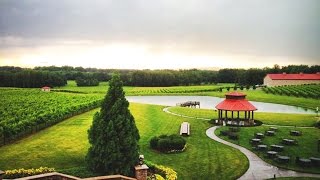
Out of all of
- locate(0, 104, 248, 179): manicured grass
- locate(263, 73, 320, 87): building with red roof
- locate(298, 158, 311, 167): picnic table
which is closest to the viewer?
locate(0, 104, 248, 179): manicured grass

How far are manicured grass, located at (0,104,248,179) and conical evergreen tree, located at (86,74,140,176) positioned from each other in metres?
4.93

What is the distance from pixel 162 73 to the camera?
159000mm

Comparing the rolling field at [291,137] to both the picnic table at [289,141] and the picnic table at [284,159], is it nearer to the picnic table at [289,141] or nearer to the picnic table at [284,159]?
the picnic table at [284,159]

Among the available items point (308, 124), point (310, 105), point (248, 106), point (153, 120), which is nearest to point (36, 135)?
point (153, 120)

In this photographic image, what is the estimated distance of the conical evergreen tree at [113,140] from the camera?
16547 millimetres

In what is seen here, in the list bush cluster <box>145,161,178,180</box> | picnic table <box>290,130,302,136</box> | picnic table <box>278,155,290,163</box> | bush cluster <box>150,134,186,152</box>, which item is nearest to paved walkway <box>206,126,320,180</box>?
picnic table <box>278,155,290,163</box>

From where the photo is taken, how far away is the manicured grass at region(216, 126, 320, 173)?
917 inches

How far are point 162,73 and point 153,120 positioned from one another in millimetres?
116391

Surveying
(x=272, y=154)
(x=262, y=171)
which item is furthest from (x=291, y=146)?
(x=262, y=171)

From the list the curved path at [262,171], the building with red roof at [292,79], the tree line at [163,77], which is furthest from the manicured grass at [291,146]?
the tree line at [163,77]

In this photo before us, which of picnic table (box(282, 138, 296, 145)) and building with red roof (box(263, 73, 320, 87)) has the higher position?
building with red roof (box(263, 73, 320, 87))

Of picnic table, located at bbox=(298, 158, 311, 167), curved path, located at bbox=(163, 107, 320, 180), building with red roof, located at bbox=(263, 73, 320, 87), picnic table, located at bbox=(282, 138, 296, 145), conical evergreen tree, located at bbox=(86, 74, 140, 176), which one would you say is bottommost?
curved path, located at bbox=(163, 107, 320, 180)

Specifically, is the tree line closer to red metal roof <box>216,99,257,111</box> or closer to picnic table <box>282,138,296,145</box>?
red metal roof <box>216,99,257,111</box>

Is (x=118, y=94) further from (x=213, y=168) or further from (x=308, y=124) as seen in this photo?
(x=308, y=124)
